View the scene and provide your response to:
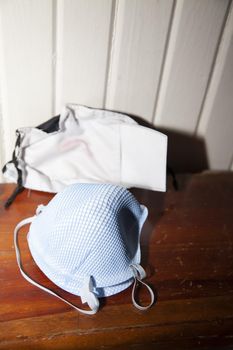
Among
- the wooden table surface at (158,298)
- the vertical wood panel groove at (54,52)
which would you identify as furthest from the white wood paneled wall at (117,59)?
the wooden table surface at (158,298)

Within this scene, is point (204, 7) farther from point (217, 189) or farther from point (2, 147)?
point (2, 147)

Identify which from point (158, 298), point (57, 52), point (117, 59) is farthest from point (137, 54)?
point (158, 298)

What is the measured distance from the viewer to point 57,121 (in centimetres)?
77

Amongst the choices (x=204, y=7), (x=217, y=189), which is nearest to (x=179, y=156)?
(x=217, y=189)

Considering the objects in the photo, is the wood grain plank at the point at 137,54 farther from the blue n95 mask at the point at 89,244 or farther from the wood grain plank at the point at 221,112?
the blue n95 mask at the point at 89,244

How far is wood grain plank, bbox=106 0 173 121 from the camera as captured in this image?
2.26 feet

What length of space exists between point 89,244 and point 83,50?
0.46 m

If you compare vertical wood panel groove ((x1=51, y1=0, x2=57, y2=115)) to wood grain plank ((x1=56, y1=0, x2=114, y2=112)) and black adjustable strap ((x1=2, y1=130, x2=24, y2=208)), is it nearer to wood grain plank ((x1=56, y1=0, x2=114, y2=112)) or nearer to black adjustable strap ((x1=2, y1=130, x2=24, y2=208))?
wood grain plank ((x1=56, y1=0, x2=114, y2=112))

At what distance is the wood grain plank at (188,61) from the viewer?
0.71 metres

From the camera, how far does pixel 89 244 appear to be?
53 cm

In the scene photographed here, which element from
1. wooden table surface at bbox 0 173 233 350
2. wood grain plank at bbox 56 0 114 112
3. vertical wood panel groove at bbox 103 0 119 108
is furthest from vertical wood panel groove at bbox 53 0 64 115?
wooden table surface at bbox 0 173 233 350

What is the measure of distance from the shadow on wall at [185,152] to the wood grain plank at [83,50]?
0.20 meters

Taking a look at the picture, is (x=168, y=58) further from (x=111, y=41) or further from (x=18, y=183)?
(x=18, y=183)

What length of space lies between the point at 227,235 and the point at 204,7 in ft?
1.78
